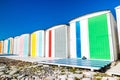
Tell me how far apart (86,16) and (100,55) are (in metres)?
3.57

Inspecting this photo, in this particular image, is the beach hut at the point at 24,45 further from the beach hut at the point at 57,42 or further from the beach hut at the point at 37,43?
the beach hut at the point at 57,42

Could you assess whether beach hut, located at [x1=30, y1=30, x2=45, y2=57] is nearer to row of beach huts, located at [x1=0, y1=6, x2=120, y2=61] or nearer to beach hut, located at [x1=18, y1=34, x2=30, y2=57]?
row of beach huts, located at [x1=0, y1=6, x2=120, y2=61]

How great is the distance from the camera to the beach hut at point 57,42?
39.8 feet

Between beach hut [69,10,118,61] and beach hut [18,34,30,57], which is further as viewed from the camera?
beach hut [18,34,30,57]

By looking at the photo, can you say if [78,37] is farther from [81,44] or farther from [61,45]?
[61,45]

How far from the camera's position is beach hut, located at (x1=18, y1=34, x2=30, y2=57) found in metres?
18.2

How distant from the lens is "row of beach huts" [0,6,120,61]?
854cm

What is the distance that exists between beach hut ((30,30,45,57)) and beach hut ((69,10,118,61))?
5415 mm

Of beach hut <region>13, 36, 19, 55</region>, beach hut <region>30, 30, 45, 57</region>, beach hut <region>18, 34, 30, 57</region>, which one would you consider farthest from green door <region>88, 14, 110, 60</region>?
beach hut <region>13, 36, 19, 55</region>

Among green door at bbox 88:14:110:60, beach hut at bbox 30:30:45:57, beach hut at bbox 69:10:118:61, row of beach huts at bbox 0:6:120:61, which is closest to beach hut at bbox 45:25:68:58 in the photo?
row of beach huts at bbox 0:6:120:61

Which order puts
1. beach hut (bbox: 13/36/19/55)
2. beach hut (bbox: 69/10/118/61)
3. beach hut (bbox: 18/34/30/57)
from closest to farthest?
beach hut (bbox: 69/10/118/61)
beach hut (bbox: 18/34/30/57)
beach hut (bbox: 13/36/19/55)

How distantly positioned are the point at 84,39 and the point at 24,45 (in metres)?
12.2

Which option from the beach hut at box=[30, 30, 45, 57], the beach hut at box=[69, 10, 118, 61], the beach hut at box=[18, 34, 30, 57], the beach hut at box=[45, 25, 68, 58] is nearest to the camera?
the beach hut at box=[69, 10, 118, 61]

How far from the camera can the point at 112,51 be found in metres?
8.12
